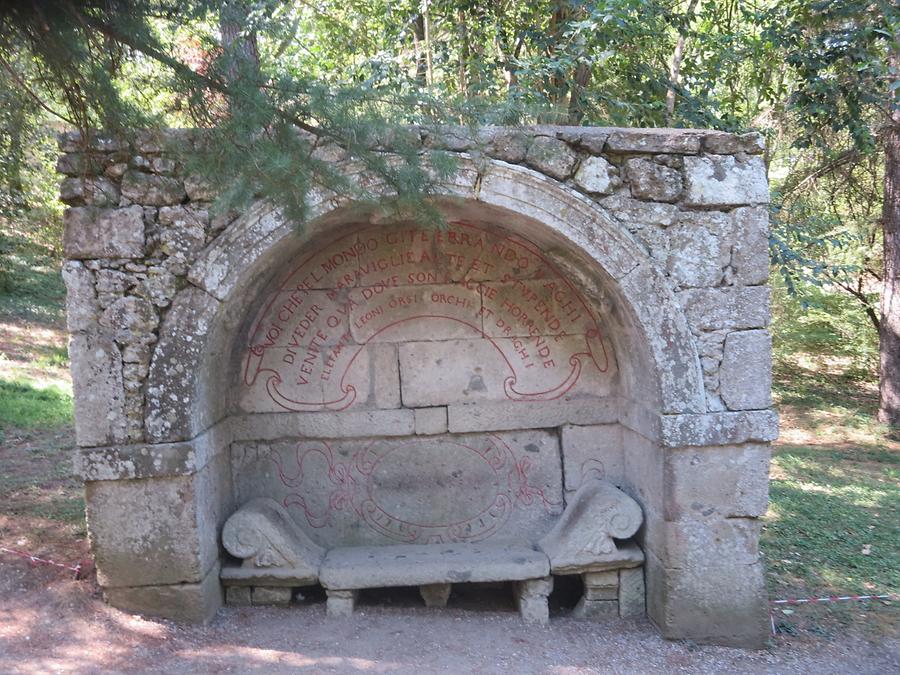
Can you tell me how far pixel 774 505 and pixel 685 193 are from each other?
146 inches

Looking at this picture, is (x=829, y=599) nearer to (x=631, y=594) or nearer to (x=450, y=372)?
(x=631, y=594)

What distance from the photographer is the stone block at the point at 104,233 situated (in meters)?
3.79

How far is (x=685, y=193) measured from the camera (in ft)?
12.7

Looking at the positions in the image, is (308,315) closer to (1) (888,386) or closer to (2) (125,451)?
(2) (125,451)

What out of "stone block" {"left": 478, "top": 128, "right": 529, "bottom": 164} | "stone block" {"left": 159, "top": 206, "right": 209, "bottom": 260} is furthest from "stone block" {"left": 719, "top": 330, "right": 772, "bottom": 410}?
"stone block" {"left": 159, "top": 206, "right": 209, "bottom": 260}

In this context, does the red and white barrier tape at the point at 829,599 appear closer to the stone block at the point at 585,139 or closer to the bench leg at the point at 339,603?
the bench leg at the point at 339,603

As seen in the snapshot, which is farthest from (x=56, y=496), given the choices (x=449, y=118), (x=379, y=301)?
(x=449, y=118)

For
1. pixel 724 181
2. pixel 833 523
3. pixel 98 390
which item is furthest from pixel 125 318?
pixel 833 523

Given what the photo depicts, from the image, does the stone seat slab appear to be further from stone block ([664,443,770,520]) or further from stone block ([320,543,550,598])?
stone block ([664,443,770,520])

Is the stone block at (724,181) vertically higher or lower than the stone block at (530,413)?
higher

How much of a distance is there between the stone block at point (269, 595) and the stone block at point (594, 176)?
267 centimetres

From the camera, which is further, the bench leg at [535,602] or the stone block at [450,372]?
the stone block at [450,372]

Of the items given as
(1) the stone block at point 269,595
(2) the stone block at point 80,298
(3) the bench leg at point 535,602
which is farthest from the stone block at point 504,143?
(1) the stone block at point 269,595

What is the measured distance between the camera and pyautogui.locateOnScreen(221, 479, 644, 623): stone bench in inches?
164
